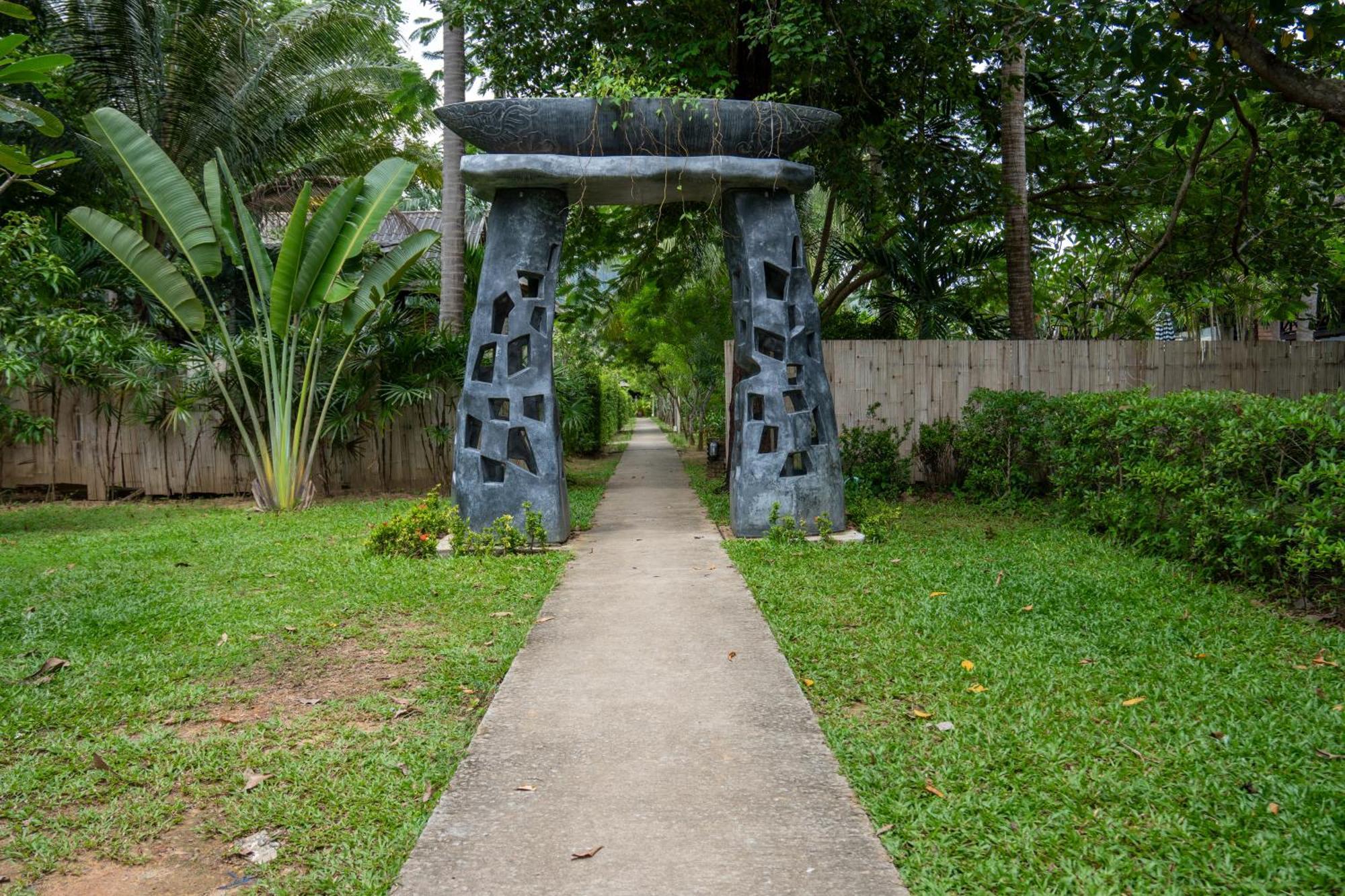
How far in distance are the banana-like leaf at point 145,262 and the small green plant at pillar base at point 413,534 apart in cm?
460

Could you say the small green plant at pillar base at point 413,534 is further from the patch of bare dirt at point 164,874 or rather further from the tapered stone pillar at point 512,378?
the patch of bare dirt at point 164,874

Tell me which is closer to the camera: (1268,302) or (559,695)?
(559,695)

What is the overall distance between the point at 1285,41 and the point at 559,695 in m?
7.95

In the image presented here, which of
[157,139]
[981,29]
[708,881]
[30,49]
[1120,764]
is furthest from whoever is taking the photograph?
[157,139]

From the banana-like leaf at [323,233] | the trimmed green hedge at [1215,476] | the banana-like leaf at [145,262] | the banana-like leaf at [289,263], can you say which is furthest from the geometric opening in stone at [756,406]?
the banana-like leaf at [145,262]

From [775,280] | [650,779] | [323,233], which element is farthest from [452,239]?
[650,779]

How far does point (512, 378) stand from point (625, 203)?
2127mm

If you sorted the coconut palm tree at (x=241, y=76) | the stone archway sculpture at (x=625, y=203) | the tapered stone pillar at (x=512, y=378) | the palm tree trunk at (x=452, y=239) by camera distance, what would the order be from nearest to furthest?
the stone archway sculpture at (x=625, y=203), the tapered stone pillar at (x=512, y=378), the palm tree trunk at (x=452, y=239), the coconut palm tree at (x=241, y=76)

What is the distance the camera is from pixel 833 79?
11070 millimetres

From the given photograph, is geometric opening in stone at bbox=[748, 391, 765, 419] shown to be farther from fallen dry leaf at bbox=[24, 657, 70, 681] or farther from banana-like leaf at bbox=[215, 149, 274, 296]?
banana-like leaf at bbox=[215, 149, 274, 296]

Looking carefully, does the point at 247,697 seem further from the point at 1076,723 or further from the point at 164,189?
the point at 164,189

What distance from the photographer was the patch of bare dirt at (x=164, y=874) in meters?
2.86

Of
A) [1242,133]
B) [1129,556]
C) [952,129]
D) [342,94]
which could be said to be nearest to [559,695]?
[1129,556]

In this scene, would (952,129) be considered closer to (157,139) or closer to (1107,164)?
(1107,164)
